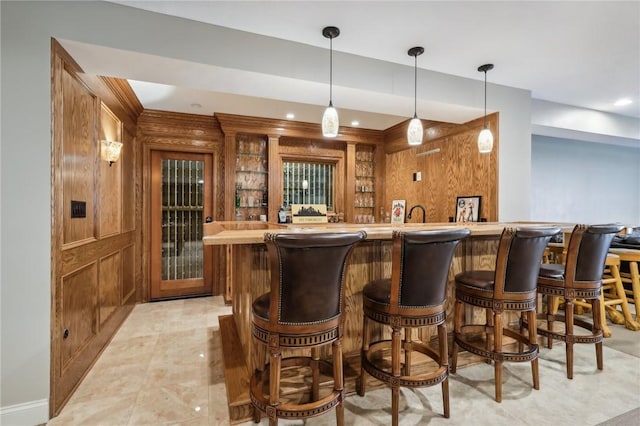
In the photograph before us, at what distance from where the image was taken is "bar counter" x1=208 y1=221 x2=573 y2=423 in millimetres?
1779

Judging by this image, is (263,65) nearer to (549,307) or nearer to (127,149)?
(127,149)

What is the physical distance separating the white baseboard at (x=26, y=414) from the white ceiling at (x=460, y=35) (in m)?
2.32

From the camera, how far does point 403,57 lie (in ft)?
9.41

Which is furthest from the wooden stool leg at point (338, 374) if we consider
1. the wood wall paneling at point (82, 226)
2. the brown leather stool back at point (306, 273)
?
the wood wall paneling at point (82, 226)

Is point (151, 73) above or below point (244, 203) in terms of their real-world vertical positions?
above

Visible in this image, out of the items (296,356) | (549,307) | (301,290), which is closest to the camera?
(301,290)

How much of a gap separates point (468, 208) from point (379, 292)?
2570 mm

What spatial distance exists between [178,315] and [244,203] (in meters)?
1.90

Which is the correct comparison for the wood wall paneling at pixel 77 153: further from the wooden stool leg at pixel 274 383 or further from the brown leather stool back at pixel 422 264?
the brown leather stool back at pixel 422 264

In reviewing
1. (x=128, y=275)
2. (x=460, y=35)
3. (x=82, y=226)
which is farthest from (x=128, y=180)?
(x=460, y=35)

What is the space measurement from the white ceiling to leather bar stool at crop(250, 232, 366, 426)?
182 centimetres

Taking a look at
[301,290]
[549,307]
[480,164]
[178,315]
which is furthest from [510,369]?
[178,315]

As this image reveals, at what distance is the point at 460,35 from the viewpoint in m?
2.50

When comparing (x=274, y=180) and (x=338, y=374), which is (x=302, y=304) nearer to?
(x=338, y=374)
